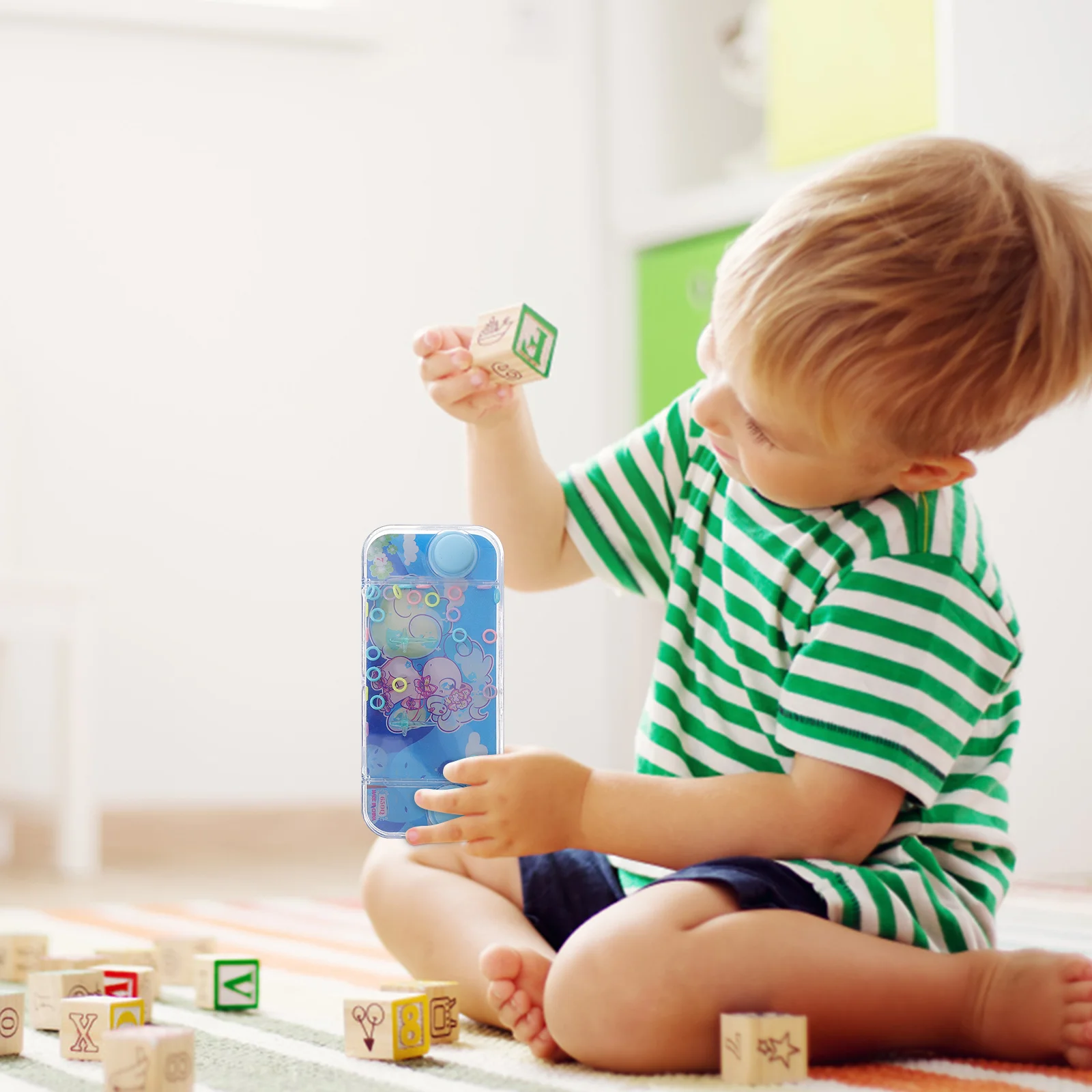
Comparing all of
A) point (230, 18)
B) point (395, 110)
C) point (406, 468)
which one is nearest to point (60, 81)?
point (230, 18)

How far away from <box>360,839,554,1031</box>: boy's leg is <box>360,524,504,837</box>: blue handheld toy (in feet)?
0.34

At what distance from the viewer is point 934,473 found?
715 mm

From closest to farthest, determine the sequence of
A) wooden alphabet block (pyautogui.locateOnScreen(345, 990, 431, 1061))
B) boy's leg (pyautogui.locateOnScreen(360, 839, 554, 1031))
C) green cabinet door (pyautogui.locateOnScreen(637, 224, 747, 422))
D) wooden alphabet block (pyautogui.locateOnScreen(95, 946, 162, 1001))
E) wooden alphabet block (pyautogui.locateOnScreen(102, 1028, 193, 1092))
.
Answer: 1. wooden alphabet block (pyautogui.locateOnScreen(102, 1028, 193, 1092))
2. wooden alphabet block (pyautogui.locateOnScreen(345, 990, 431, 1061))
3. boy's leg (pyautogui.locateOnScreen(360, 839, 554, 1031))
4. wooden alphabet block (pyautogui.locateOnScreen(95, 946, 162, 1001))
5. green cabinet door (pyautogui.locateOnScreen(637, 224, 747, 422))

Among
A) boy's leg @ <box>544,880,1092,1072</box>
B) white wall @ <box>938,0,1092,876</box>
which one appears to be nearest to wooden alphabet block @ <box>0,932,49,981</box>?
boy's leg @ <box>544,880,1092,1072</box>

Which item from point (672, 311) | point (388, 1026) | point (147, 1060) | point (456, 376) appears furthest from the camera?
point (672, 311)

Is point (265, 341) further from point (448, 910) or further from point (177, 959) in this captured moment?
point (448, 910)

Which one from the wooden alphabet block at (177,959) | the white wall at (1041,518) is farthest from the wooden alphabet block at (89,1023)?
the white wall at (1041,518)

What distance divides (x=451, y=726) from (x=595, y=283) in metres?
1.59

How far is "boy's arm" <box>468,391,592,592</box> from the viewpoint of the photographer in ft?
2.75

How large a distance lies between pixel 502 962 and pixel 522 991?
2 centimetres

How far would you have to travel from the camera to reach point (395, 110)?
2.13 meters

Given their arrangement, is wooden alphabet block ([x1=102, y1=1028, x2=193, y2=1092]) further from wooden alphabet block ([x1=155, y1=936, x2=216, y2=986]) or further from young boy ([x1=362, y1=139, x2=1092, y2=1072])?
wooden alphabet block ([x1=155, y1=936, x2=216, y2=986])

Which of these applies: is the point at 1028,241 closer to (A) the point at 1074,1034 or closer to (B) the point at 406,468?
(A) the point at 1074,1034

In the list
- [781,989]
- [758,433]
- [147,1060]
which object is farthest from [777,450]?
[147,1060]
